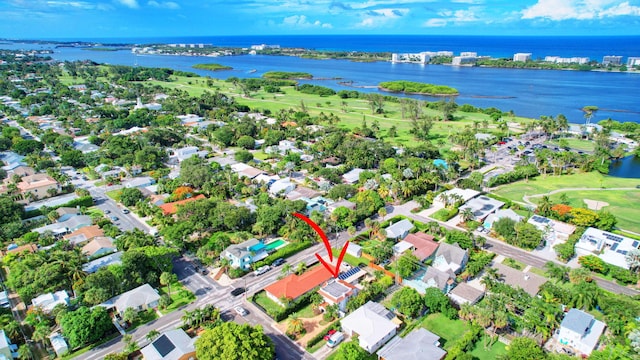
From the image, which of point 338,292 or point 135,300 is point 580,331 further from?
point 135,300

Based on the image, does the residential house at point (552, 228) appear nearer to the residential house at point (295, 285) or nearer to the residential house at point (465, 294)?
the residential house at point (465, 294)

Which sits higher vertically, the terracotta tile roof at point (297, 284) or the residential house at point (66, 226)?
the residential house at point (66, 226)

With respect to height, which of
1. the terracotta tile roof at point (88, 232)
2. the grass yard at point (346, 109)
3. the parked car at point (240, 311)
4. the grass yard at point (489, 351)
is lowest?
the grass yard at point (489, 351)

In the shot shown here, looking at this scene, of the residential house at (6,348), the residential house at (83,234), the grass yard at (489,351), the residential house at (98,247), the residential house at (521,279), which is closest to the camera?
the residential house at (6,348)

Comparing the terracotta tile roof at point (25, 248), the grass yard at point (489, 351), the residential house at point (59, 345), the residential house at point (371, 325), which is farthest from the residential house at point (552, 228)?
the terracotta tile roof at point (25, 248)

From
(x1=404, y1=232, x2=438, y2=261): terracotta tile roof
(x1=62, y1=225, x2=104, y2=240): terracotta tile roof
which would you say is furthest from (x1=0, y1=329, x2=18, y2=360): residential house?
(x1=404, y1=232, x2=438, y2=261): terracotta tile roof

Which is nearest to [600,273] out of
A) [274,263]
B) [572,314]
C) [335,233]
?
[572,314]
